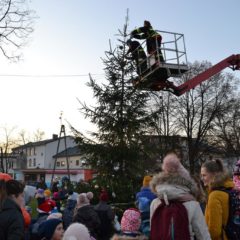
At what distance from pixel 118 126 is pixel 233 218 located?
8.74 meters

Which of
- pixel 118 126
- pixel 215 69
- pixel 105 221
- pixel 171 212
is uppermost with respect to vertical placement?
pixel 215 69

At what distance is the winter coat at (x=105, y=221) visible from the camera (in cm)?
776

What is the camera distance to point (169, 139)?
134 feet

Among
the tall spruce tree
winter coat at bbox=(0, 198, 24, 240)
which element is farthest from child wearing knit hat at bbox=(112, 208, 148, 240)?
the tall spruce tree

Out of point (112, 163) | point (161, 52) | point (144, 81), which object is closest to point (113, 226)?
point (112, 163)

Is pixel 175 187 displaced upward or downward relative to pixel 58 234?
upward

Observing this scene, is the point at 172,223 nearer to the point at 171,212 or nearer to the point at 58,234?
the point at 171,212

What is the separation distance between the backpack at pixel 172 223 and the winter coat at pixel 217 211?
691mm

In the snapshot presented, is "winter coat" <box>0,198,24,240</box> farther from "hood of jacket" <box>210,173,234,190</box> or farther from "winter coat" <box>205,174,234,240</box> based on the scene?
"hood of jacket" <box>210,173,234,190</box>

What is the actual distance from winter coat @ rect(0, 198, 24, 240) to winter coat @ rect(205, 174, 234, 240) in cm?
214

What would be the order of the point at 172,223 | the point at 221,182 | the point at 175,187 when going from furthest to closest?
1. the point at 221,182
2. the point at 175,187
3. the point at 172,223

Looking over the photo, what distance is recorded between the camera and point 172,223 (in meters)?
3.82

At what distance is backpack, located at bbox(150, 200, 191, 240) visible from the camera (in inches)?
149

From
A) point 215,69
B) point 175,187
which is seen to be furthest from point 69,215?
point 215,69
